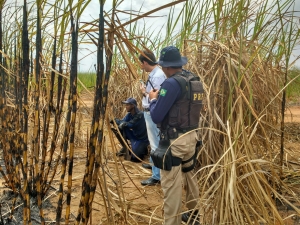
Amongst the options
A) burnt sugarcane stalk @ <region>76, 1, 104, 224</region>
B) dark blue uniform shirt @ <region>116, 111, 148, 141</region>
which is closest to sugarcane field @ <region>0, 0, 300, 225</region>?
burnt sugarcane stalk @ <region>76, 1, 104, 224</region>

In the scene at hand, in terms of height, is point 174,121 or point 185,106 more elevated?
point 185,106

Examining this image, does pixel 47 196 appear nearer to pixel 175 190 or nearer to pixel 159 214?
pixel 159 214

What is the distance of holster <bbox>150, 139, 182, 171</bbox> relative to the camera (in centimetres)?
231

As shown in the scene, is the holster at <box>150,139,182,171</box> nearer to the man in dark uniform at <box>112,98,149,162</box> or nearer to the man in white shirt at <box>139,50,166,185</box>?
the man in white shirt at <box>139,50,166,185</box>

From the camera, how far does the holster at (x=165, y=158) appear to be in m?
2.31

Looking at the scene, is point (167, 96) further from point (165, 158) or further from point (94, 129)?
point (94, 129)

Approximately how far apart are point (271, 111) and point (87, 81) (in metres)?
6.56

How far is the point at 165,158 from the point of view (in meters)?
2.30

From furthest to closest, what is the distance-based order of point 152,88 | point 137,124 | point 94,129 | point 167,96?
point 137,124, point 152,88, point 167,96, point 94,129

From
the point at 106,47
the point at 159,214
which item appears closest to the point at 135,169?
the point at 159,214

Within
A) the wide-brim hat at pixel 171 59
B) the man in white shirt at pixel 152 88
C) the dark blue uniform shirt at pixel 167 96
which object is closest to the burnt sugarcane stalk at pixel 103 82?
the dark blue uniform shirt at pixel 167 96

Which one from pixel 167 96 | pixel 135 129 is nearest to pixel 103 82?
pixel 167 96

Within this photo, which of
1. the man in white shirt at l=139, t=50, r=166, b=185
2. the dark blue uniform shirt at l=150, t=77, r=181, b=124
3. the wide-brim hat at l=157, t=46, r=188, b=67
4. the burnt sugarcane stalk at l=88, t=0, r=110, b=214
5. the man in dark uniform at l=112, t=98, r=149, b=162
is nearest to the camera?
the burnt sugarcane stalk at l=88, t=0, r=110, b=214

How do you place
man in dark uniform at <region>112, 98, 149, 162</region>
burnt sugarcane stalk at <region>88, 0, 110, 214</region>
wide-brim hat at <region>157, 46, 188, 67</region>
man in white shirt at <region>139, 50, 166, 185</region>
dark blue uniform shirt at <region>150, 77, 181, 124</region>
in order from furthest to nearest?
man in dark uniform at <region>112, 98, 149, 162</region>, man in white shirt at <region>139, 50, 166, 185</region>, wide-brim hat at <region>157, 46, 188, 67</region>, dark blue uniform shirt at <region>150, 77, 181, 124</region>, burnt sugarcane stalk at <region>88, 0, 110, 214</region>
